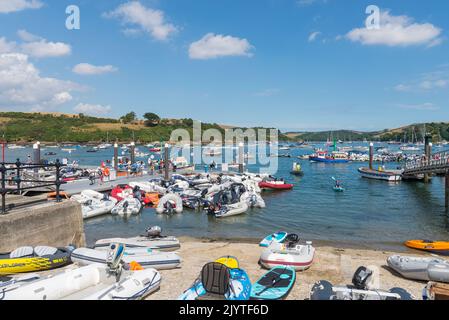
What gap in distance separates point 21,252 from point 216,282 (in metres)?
5.50

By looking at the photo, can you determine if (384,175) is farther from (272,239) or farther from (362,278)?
(362,278)

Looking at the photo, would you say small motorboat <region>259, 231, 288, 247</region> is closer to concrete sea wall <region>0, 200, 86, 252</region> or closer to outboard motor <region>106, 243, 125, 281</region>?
concrete sea wall <region>0, 200, 86, 252</region>

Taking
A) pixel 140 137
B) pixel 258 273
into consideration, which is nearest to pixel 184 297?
pixel 258 273

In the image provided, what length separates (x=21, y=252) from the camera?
30.8 ft

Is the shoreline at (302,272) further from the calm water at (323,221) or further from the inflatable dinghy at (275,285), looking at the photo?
the calm water at (323,221)

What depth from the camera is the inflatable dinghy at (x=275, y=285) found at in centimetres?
852

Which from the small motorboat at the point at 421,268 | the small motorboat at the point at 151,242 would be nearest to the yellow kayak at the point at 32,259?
the small motorboat at the point at 151,242

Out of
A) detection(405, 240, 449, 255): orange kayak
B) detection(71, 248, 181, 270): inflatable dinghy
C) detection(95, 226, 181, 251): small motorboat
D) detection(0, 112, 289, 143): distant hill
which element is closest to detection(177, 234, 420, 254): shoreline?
detection(405, 240, 449, 255): orange kayak

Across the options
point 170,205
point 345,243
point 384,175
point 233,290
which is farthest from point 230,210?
point 384,175

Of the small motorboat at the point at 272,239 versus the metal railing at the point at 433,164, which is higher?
the metal railing at the point at 433,164

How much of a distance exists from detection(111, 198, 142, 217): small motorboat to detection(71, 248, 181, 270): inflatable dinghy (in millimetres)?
13606

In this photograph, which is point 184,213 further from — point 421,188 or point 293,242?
point 421,188

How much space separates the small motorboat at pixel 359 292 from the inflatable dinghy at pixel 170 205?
18.2m

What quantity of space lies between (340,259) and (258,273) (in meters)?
3.87
